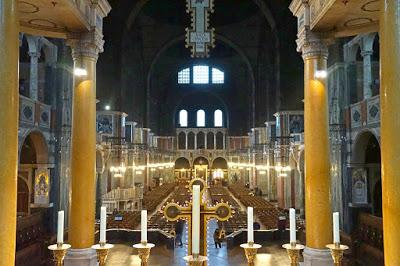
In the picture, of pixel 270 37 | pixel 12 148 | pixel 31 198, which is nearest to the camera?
pixel 12 148

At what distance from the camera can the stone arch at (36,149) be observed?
17.1m

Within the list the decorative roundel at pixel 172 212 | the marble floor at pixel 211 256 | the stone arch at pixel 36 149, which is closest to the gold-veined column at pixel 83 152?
the decorative roundel at pixel 172 212

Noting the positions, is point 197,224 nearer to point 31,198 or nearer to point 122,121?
point 31,198

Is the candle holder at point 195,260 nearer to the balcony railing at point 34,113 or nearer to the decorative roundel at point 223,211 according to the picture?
the decorative roundel at point 223,211

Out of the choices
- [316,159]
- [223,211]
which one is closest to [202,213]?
[223,211]

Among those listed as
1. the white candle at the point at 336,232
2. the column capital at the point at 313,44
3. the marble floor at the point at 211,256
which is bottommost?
the marble floor at the point at 211,256

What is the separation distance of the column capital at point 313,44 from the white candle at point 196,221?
564 cm

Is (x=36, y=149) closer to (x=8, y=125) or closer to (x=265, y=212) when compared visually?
(x=8, y=125)

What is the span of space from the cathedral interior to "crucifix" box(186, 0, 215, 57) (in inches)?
1.3

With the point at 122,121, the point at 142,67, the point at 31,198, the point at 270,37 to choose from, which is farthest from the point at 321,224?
the point at 142,67

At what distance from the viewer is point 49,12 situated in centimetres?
804

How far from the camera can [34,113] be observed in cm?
1598

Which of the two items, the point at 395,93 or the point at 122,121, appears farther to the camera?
the point at 122,121

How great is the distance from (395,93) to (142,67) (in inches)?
1551
